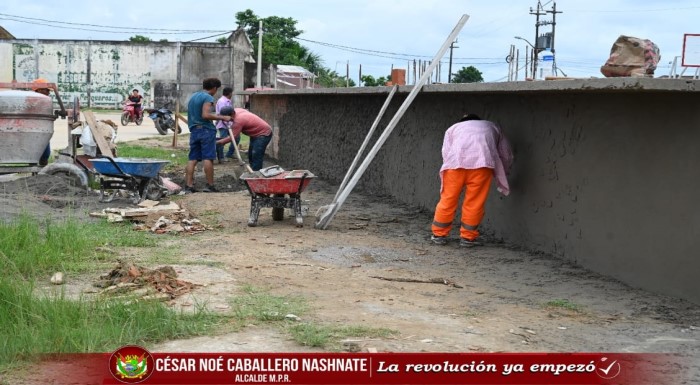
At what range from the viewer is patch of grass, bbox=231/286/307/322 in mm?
5676

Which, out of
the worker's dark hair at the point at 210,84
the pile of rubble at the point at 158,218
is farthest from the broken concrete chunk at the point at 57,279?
the worker's dark hair at the point at 210,84

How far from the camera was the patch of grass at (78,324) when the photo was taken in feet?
15.9

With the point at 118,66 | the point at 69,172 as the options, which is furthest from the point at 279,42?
the point at 69,172

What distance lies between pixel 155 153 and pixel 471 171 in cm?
1161

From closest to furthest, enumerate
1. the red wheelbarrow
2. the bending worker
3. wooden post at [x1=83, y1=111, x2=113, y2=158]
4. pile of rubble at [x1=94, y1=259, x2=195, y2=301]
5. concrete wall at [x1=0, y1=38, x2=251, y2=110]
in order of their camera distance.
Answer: pile of rubble at [x1=94, y1=259, x2=195, y2=301] < the red wheelbarrow < wooden post at [x1=83, y1=111, x2=113, y2=158] < the bending worker < concrete wall at [x1=0, y1=38, x2=251, y2=110]

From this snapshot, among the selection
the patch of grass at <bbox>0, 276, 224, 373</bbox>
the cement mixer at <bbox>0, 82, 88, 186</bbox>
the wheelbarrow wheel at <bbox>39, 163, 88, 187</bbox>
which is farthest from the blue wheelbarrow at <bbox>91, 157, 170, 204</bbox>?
the patch of grass at <bbox>0, 276, 224, 373</bbox>

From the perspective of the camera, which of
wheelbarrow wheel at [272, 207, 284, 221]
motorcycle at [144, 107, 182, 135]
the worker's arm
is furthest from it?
motorcycle at [144, 107, 182, 135]


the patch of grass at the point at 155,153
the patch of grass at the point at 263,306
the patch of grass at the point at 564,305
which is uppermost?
the patch of grass at the point at 155,153

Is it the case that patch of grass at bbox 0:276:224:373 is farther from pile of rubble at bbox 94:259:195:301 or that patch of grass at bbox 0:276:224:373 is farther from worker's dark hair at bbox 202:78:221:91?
worker's dark hair at bbox 202:78:221:91

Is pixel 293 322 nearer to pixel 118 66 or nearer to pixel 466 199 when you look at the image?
pixel 466 199

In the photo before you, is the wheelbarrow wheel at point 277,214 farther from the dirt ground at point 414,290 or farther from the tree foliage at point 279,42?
the tree foliage at point 279,42

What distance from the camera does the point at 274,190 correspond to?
9.91 m

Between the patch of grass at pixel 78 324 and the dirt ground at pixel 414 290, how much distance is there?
17cm

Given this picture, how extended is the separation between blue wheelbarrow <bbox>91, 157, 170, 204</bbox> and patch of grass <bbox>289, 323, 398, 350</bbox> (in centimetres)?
605
